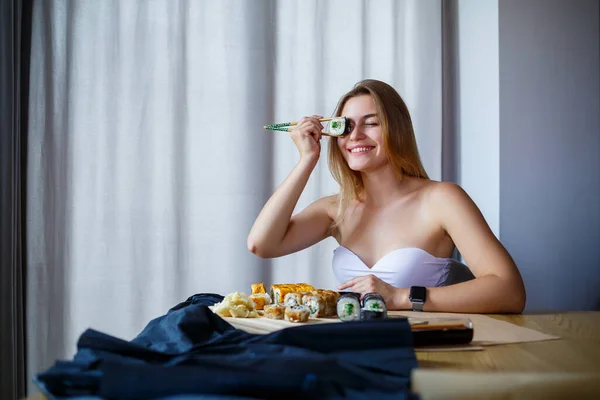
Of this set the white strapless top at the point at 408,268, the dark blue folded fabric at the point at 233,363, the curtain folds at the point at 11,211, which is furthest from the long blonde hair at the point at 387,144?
the curtain folds at the point at 11,211

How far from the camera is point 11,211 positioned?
8.19ft

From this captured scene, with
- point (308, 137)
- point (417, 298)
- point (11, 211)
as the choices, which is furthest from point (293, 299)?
point (11, 211)

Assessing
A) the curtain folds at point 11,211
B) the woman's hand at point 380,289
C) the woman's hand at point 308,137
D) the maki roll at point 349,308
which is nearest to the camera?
the maki roll at point 349,308

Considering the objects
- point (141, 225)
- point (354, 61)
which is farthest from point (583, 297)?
point (141, 225)

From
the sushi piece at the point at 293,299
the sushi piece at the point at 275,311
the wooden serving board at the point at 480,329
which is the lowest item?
the wooden serving board at the point at 480,329

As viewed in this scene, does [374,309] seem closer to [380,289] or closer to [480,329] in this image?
[480,329]

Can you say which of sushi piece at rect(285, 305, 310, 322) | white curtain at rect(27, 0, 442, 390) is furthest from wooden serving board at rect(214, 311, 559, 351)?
white curtain at rect(27, 0, 442, 390)

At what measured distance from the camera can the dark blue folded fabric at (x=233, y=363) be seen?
25.3 inches

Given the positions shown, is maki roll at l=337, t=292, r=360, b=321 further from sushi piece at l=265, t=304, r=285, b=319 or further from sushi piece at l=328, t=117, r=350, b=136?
sushi piece at l=328, t=117, r=350, b=136

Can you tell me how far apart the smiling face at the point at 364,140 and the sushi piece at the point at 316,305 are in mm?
738

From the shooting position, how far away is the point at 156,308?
2797 millimetres

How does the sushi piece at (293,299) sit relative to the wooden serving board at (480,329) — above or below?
above

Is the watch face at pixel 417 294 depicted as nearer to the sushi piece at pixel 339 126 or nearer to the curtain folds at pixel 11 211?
the sushi piece at pixel 339 126

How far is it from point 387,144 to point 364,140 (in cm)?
7
